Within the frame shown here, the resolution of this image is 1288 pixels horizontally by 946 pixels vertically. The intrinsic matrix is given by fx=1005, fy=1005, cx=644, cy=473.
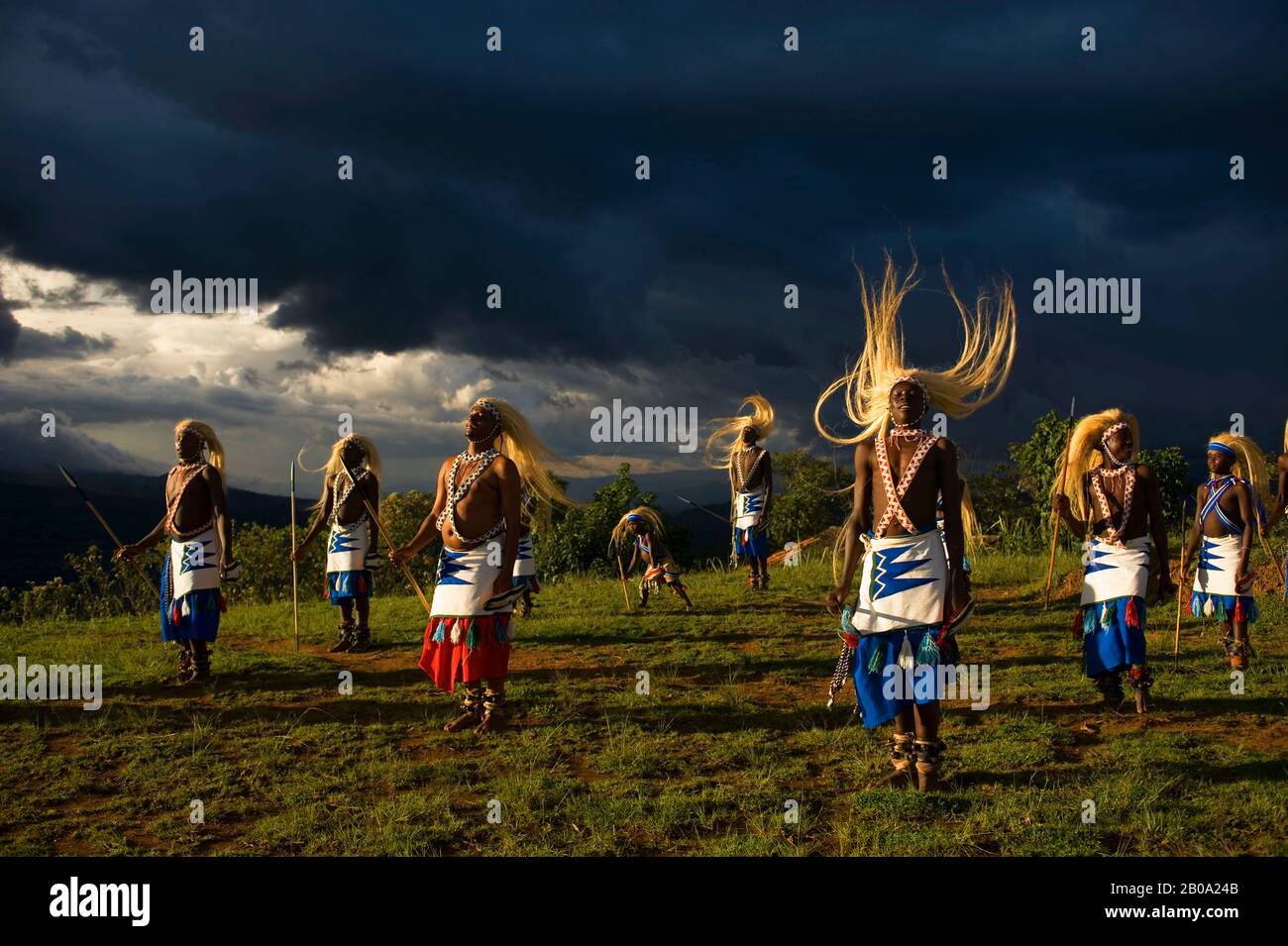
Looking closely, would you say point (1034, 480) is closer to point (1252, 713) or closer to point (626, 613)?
point (626, 613)

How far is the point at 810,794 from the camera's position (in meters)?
6.04

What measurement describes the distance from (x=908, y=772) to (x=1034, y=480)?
16.7 meters

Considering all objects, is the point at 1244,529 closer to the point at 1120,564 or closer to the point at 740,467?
the point at 1120,564

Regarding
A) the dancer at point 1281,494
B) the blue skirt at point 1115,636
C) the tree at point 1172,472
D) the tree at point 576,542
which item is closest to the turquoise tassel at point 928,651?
the blue skirt at point 1115,636

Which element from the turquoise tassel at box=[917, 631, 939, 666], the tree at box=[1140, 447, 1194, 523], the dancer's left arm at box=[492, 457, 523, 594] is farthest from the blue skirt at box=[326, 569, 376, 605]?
the tree at box=[1140, 447, 1194, 523]

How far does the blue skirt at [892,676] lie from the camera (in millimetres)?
5895

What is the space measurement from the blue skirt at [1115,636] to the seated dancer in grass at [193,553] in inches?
295

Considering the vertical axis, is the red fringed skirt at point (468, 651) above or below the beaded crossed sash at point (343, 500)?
below

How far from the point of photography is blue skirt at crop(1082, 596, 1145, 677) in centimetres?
775

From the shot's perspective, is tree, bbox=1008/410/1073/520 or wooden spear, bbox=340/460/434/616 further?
tree, bbox=1008/410/1073/520

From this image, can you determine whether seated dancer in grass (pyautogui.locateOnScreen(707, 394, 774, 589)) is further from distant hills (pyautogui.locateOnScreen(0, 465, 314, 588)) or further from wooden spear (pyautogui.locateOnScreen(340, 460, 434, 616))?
distant hills (pyautogui.locateOnScreen(0, 465, 314, 588))

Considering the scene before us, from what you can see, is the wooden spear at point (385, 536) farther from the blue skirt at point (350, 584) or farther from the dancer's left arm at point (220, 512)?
the dancer's left arm at point (220, 512)

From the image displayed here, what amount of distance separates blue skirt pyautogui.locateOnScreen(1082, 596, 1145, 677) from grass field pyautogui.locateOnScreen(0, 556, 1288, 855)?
1.42 ft

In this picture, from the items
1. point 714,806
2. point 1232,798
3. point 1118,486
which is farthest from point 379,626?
point 1232,798
